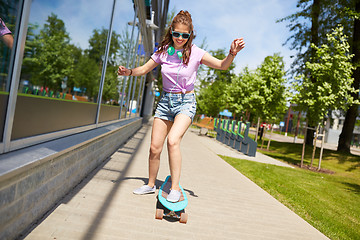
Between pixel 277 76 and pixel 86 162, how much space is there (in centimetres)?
1592

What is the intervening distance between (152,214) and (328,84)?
31.8 feet

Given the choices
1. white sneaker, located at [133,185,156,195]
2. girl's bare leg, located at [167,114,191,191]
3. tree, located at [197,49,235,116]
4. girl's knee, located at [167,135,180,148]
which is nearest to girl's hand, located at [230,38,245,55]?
girl's bare leg, located at [167,114,191,191]

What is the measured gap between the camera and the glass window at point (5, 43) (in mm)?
2104

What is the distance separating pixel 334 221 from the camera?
4.52 metres

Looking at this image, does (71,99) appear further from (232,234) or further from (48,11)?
(232,234)

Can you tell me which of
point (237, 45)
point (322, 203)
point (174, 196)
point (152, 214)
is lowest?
point (322, 203)

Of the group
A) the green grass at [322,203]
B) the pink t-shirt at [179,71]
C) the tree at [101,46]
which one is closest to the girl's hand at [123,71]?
the pink t-shirt at [179,71]

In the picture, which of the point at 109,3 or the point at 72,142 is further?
the point at 109,3

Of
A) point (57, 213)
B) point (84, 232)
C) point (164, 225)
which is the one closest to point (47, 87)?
point (57, 213)

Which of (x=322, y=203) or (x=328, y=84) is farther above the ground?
(x=328, y=84)

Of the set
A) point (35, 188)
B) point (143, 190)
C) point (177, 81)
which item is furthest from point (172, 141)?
point (35, 188)

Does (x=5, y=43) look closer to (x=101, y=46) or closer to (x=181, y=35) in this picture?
(x=181, y=35)

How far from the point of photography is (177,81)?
3.49m

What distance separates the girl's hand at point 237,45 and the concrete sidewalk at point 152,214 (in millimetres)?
1860
